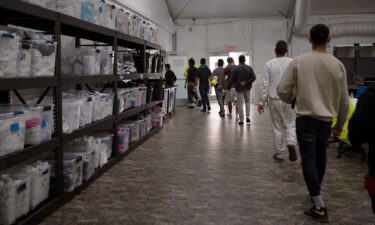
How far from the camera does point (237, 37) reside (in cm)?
1468

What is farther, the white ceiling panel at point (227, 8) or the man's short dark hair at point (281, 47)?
the white ceiling panel at point (227, 8)

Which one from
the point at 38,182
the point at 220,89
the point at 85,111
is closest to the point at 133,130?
the point at 85,111

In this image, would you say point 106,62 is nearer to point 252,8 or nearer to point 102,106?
point 102,106

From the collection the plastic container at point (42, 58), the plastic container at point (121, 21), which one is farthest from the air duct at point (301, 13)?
the plastic container at point (42, 58)

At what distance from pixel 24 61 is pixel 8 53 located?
22cm

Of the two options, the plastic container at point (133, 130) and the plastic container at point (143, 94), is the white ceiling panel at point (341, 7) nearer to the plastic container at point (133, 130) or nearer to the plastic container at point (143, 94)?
the plastic container at point (143, 94)

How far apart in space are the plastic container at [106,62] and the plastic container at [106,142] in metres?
0.77

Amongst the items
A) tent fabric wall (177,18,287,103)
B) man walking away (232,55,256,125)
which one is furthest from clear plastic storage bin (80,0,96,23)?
tent fabric wall (177,18,287,103)

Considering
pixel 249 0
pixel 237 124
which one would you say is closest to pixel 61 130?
pixel 237 124

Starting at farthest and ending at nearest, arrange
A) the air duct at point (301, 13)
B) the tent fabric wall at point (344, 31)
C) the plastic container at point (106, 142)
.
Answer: the tent fabric wall at point (344, 31), the air duct at point (301, 13), the plastic container at point (106, 142)

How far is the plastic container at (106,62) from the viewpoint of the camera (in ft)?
14.3

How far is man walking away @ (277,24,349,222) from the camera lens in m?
2.85

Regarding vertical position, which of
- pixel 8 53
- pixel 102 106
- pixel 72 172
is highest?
pixel 8 53

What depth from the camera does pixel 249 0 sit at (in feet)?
44.2
